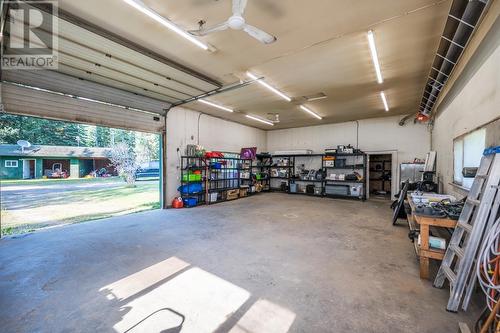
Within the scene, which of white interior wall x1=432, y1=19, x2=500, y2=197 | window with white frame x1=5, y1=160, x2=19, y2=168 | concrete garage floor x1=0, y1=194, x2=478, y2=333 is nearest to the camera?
concrete garage floor x1=0, y1=194, x2=478, y2=333

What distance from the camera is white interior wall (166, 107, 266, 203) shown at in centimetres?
713

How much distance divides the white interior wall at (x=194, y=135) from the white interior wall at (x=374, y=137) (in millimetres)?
3077

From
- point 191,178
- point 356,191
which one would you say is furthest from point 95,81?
point 356,191

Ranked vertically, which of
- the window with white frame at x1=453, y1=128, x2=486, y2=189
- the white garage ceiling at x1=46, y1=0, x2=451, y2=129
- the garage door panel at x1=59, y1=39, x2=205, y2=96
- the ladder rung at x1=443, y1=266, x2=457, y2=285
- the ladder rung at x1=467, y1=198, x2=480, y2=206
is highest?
the white garage ceiling at x1=46, y1=0, x2=451, y2=129

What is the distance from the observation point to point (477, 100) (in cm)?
311

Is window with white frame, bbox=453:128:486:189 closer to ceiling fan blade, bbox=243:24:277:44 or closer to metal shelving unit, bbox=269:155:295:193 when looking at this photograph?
ceiling fan blade, bbox=243:24:277:44

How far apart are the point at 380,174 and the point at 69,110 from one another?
12.1 meters

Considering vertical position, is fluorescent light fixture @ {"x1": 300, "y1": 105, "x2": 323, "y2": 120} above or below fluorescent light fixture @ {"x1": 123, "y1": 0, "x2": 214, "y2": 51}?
above

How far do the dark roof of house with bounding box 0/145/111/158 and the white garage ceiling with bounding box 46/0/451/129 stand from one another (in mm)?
13139

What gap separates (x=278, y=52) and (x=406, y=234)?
4.52 metres

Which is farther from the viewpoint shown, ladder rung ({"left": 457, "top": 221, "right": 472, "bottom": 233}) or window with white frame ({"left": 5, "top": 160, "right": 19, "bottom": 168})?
window with white frame ({"left": 5, "top": 160, "right": 19, "bottom": 168})

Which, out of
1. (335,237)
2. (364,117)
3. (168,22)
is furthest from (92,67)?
(364,117)

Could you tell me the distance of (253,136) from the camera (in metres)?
11.2
